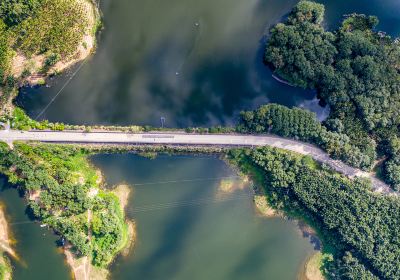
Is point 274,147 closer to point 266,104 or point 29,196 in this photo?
point 266,104

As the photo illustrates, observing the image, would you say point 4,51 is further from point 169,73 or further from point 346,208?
point 346,208

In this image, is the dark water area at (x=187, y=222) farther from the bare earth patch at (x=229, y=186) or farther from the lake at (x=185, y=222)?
the bare earth patch at (x=229, y=186)

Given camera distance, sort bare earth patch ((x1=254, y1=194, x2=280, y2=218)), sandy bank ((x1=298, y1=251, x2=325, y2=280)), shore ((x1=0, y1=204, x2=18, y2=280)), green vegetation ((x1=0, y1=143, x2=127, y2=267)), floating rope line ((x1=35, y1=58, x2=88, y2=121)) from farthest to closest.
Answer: sandy bank ((x1=298, y1=251, x2=325, y2=280)) < bare earth patch ((x1=254, y1=194, x2=280, y2=218)) < floating rope line ((x1=35, y1=58, x2=88, y2=121)) < shore ((x1=0, y1=204, x2=18, y2=280)) < green vegetation ((x1=0, y1=143, x2=127, y2=267))

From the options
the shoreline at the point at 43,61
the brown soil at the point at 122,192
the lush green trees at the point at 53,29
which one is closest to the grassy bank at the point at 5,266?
the brown soil at the point at 122,192

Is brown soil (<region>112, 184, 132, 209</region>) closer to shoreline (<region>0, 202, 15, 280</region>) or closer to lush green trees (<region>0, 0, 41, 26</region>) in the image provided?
shoreline (<region>0, 202, 15, 280</region>)

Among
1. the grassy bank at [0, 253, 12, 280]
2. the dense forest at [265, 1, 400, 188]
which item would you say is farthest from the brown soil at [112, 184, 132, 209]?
the dense forest at [265, 1, 400, 188]

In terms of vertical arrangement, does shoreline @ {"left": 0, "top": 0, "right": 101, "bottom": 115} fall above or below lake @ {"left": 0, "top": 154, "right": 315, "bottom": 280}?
above
